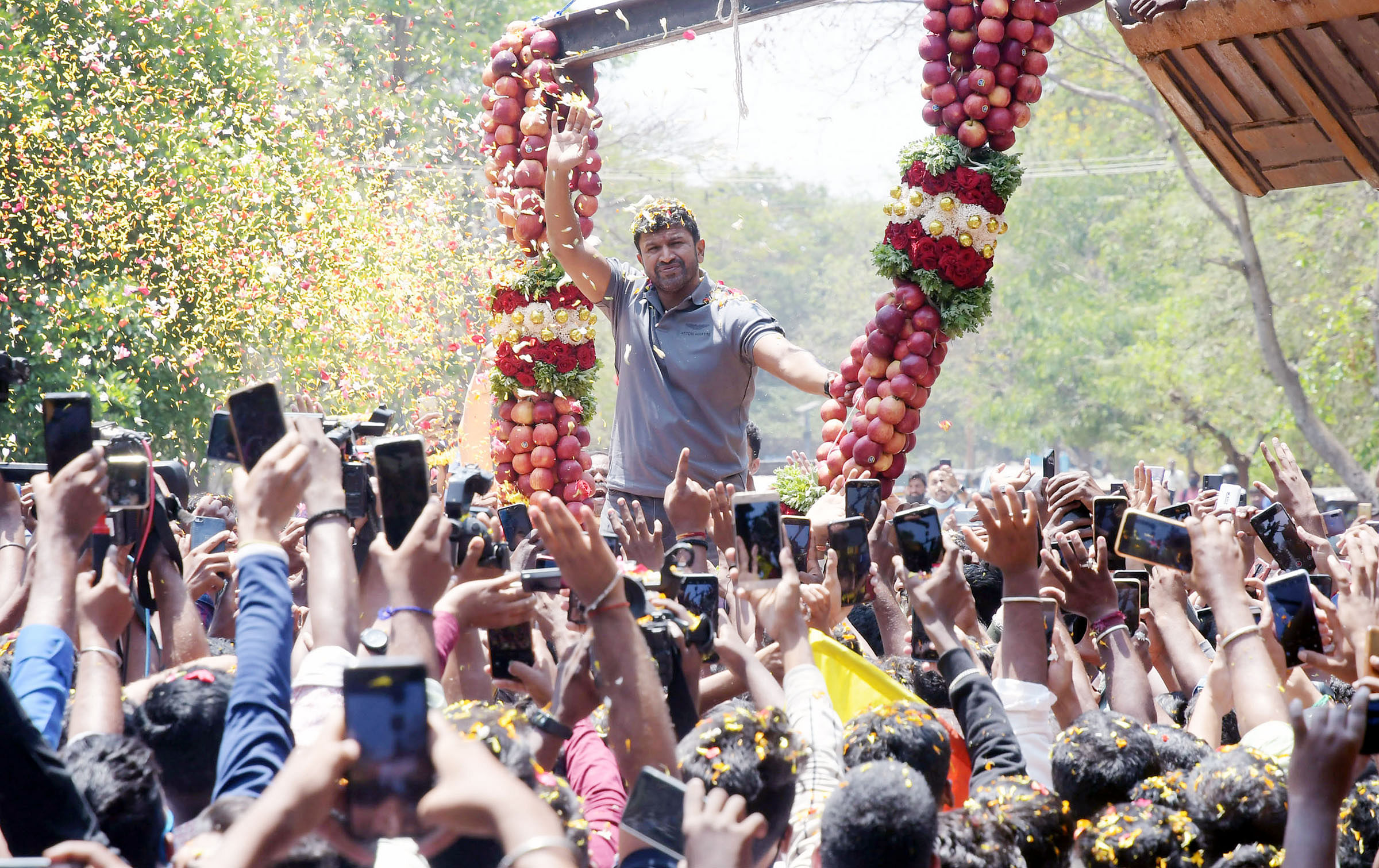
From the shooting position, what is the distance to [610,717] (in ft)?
7.13

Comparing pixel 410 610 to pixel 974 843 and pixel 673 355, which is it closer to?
pixel 974 843

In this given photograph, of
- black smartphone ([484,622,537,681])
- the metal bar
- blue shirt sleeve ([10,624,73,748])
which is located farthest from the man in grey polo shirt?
blue shirt sleeve ([10,624,73,748])

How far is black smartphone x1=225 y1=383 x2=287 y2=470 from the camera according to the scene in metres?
2.28

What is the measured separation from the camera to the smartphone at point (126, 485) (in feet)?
8.83

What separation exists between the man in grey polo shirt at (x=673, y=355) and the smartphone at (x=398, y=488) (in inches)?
108

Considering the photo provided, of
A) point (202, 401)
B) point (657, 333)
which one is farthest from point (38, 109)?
point (657, 333)

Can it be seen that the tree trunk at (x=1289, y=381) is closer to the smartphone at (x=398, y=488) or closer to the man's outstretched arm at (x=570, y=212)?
the man's outstretched arm at (x=570, y=212)

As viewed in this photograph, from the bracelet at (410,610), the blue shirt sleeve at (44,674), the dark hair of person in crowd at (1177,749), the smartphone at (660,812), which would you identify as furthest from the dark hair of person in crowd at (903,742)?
the blue shirt sleeve at (44,674)

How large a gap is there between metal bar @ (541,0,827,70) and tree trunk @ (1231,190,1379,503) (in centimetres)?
879

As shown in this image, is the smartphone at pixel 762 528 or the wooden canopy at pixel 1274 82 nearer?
the smartphone at pixel 762 528

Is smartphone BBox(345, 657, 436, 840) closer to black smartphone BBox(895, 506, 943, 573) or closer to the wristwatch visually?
the wristwatch

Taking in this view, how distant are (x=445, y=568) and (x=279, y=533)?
0.29 metres

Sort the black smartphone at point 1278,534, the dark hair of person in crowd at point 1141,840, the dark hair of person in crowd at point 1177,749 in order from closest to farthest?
the dark hair of person in crowd at point 1141,840 → the dark hair of person in crowd at point 1177,749 → the black smartphone at point 1278,534

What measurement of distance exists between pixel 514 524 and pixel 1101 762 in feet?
6.84
